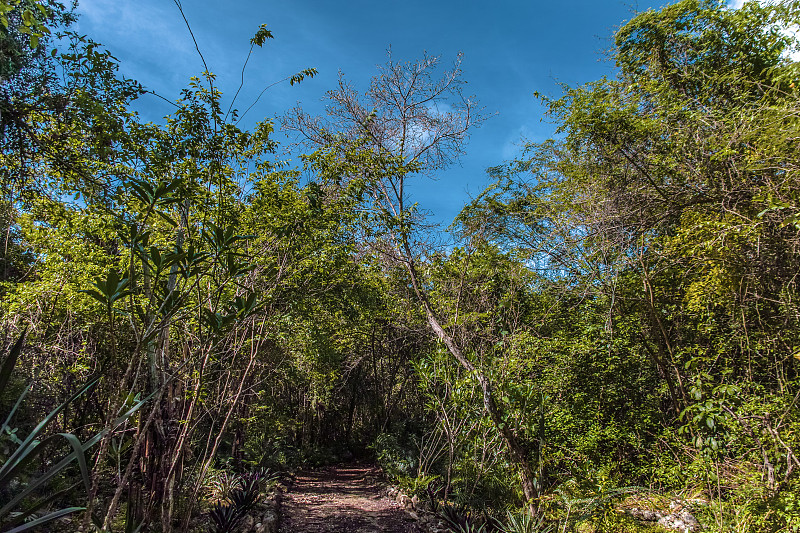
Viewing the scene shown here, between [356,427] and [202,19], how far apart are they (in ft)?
42.9

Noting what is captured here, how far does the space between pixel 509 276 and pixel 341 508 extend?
4.26 metres

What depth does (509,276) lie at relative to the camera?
6164 mm

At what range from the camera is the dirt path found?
195 inches

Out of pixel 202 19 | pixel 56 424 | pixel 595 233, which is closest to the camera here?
pixel 202 19

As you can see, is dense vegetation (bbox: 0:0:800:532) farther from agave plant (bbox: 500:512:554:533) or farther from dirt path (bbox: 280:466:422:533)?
dirt path (bbox: 280:466:422:533)

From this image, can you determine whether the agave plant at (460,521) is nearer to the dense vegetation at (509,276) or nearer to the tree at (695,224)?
the dense vegetation at (509,276)

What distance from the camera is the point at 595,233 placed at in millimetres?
4223

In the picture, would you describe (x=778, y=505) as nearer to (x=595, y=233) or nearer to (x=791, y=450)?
(x=791, y=450)

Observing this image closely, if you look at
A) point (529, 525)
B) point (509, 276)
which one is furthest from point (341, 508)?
point (509, 276)

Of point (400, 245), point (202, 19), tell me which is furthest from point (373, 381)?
point (202, 19)

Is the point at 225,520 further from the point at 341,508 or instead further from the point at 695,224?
the point at 695,224

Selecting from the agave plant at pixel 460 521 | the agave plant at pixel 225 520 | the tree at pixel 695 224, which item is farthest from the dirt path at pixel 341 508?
the tree at pixel 695 224

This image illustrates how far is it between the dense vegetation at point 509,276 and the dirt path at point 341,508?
0.71 meters

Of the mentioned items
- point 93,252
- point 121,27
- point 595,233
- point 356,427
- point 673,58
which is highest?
point 673,58
